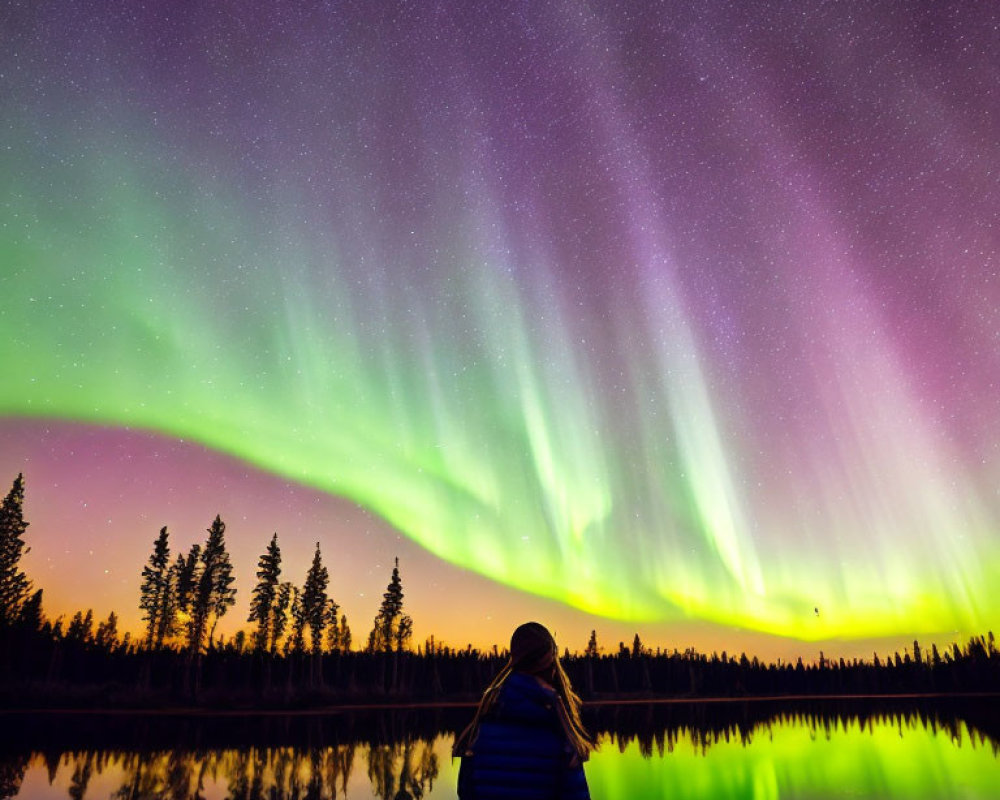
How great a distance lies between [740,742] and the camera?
42031 mm

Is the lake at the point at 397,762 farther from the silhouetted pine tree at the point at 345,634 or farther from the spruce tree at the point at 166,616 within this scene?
the silhouetted pine tree at the point at 345,634

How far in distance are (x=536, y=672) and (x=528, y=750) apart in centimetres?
45

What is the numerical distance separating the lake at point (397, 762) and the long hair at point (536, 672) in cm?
1730

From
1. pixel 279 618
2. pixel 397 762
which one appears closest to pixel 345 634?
pixel 279 618

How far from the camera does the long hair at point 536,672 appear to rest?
457cm

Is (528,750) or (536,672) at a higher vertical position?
(536,672)

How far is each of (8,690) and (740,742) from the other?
5316 cm

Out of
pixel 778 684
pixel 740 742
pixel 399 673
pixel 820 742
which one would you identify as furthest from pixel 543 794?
pixel 778 684

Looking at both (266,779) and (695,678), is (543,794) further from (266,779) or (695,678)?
(695,678)

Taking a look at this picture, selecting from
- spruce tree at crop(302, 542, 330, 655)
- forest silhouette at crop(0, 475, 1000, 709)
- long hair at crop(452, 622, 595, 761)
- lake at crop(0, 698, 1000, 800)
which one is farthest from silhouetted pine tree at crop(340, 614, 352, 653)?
long hair at crop(452, 622, 595, 761)

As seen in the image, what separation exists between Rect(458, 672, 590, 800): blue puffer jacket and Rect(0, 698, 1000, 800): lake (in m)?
17.3

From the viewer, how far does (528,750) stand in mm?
4523

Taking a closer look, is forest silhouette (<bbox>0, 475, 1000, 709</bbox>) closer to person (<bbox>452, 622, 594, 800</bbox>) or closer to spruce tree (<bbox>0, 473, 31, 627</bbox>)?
spruce tree (<bbox>0, 473, 31, 627</bbox>)

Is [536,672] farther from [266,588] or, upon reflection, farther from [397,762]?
[266,588]
